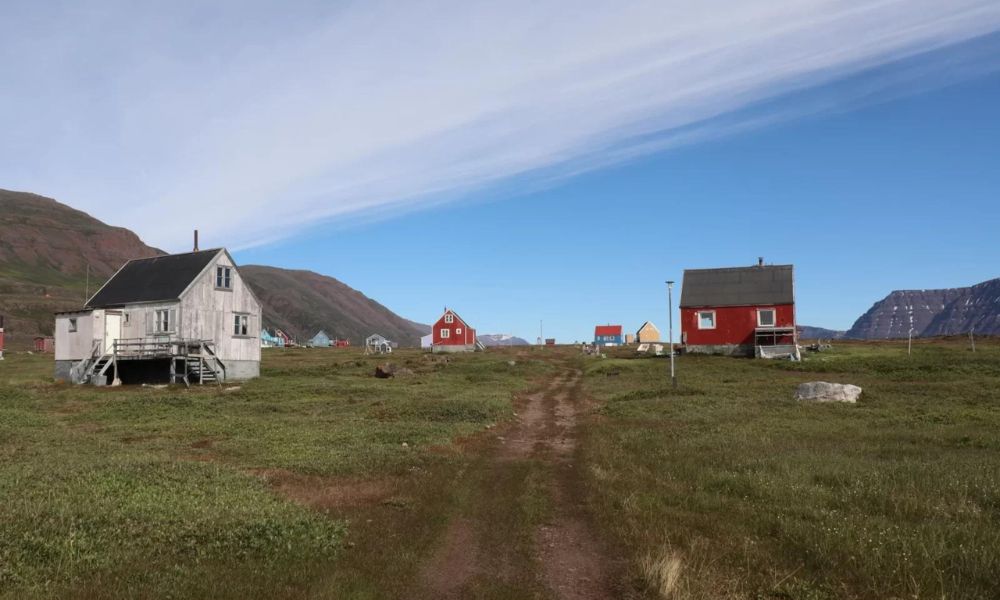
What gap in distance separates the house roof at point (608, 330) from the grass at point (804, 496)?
426 feet

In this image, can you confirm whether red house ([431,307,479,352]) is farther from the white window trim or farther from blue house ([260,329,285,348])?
blue house ([260,329,285,348])

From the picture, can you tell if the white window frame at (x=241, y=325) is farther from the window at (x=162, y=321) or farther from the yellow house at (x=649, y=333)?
the yellow house at (x=649, y=333)

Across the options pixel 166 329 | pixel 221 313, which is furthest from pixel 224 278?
pixel 166 329

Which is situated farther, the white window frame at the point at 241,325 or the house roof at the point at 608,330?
the house roof at the point at 608,330

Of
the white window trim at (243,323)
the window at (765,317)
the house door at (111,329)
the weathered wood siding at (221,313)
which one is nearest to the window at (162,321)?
the weathered wood siding at (221,313)

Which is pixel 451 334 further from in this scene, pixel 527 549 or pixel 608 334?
pixel 527 549

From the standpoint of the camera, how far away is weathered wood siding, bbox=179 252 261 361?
49531mm

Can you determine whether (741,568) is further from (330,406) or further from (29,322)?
(29,322)

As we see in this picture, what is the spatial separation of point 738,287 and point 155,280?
54.9m

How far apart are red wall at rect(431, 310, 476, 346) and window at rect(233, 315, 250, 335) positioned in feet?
175

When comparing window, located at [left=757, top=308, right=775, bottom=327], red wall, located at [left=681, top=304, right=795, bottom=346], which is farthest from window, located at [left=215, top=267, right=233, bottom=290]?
window, located at [left=757, top=308, right=775, bottom=327]

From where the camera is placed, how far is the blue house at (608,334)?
15888 centimetres

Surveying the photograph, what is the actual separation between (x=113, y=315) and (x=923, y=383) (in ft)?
187

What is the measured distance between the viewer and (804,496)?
1363 centimetres
